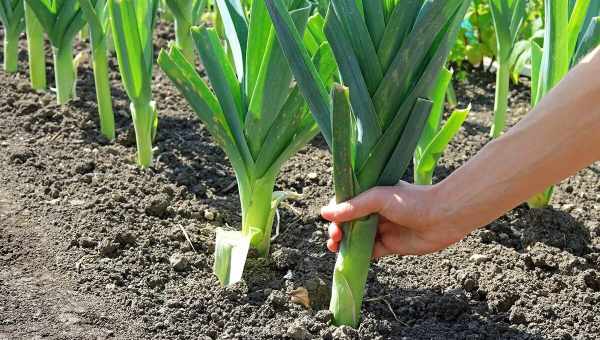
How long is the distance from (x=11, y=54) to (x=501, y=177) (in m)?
2.36

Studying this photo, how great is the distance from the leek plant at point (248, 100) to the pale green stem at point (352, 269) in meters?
0.27

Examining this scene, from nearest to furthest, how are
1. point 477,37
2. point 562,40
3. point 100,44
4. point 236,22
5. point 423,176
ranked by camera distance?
point 236,22, point 562,40, point 423,176, point 100,44, point 477,37

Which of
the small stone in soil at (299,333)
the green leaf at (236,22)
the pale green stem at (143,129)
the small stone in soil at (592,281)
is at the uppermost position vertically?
the green leaf at (236,22)

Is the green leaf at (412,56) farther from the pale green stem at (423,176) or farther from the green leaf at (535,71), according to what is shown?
the green leaf at (535,71)

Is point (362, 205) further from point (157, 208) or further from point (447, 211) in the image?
point (157, 208)

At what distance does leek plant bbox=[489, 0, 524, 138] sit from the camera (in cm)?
289

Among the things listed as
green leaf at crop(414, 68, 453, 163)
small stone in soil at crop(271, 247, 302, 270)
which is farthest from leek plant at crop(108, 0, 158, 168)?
green leaf at crop(414, 68, 453, 163)

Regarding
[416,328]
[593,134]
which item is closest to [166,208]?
[416,328]

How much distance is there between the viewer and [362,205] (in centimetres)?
189

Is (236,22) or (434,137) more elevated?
(236,22)

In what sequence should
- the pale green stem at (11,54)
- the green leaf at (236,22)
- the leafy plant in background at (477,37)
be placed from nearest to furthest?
the green leaf at (236,22) < the pale green stem at (11,54) < the leafy plant in background at (477,37)

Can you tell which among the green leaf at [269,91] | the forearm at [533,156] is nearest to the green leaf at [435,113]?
the green leaf at [269,91]

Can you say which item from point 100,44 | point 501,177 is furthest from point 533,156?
point 100,44

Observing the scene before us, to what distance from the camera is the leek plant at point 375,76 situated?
73.6 inches
